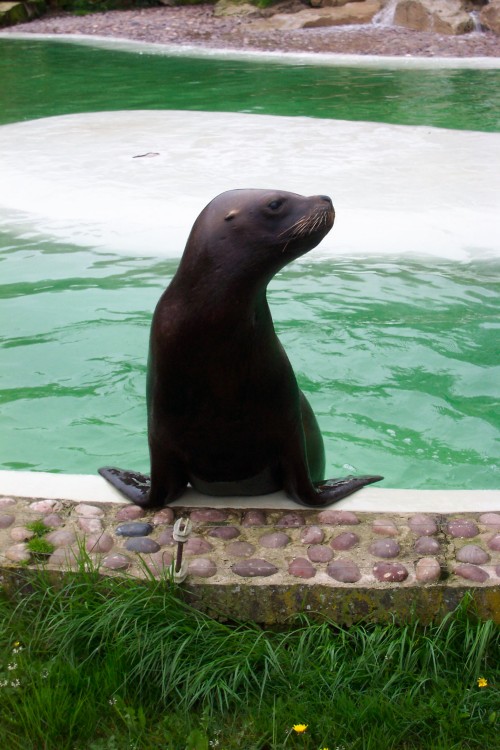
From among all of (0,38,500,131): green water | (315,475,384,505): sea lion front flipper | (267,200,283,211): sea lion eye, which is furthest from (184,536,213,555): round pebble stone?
(0,38,500,131): green water

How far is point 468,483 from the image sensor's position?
15.4 ft

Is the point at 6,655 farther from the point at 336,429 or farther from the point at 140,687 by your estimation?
the point at 336,429

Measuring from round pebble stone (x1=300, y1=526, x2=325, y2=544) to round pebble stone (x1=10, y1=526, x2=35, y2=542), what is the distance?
2.86ft

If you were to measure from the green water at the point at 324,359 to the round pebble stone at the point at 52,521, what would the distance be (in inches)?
61.3

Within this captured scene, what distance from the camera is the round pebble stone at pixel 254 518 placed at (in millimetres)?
3252

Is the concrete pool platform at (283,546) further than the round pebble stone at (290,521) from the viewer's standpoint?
No

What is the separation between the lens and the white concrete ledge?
3.27m

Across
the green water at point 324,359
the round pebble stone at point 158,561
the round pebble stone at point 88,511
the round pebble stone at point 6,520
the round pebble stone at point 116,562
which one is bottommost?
the green water at point 324,359

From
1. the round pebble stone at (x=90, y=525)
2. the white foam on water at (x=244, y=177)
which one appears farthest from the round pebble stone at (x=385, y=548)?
the white foam on water at (x=244, y=177)

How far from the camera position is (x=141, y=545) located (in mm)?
3107

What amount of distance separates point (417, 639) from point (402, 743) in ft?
1.16

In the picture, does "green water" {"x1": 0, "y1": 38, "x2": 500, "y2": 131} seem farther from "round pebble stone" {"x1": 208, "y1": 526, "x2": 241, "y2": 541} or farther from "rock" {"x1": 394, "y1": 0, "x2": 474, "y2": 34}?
"round pebble stone" {"x1": 208, "y1": 526, "x2": 241, "y2": 541}

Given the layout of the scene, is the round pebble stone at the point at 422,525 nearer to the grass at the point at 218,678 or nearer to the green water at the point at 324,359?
the grass at the point at 218,678

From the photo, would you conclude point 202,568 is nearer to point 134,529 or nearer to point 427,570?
point 134,529
